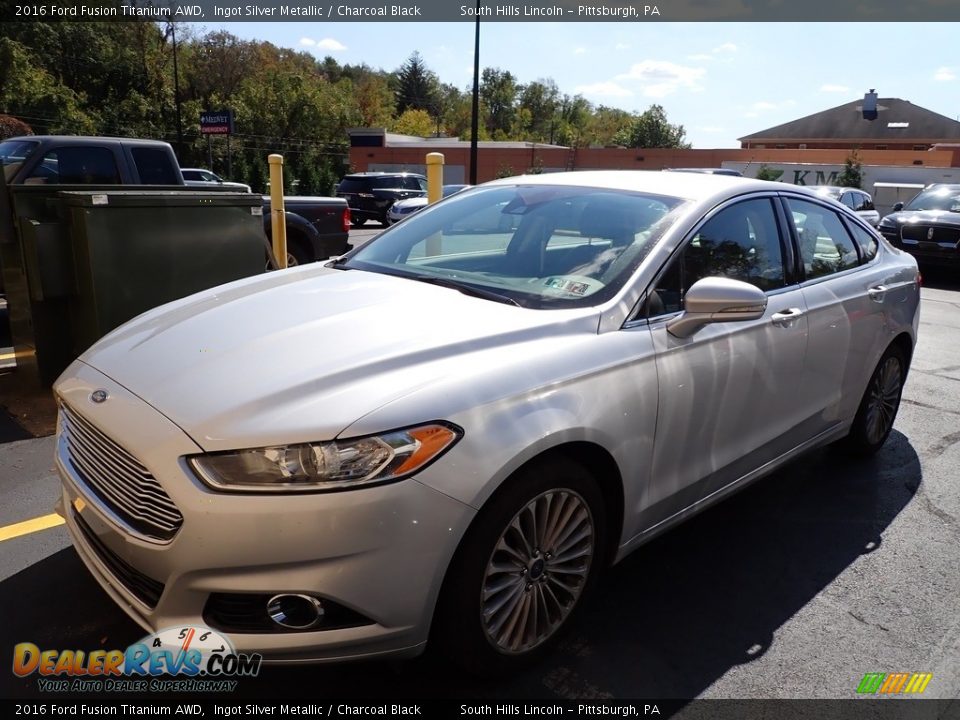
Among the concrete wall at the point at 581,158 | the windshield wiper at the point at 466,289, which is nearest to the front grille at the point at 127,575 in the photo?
the windshield wiper at the point at 466,289

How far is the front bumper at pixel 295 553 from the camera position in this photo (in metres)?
2.02

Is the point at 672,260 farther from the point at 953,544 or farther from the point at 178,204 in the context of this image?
the point at 178,204

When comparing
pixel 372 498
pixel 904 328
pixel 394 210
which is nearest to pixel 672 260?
pixel 372 498

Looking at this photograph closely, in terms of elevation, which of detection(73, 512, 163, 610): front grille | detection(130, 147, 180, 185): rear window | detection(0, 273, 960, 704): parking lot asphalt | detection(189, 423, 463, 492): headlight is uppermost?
detection(130, 147, 180, 185): rear window

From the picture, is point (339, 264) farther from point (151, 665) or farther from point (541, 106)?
point (541, 106)

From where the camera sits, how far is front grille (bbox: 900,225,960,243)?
13.3 meters

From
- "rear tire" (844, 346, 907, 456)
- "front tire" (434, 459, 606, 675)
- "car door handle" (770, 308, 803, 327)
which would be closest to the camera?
"front tire" (434, 459, 606, 675)

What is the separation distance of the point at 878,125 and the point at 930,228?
201ft

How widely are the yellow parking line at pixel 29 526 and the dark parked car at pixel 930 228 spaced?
14119mm

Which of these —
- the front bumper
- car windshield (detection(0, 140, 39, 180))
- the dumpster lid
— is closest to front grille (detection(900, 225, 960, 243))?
the dumpster lid

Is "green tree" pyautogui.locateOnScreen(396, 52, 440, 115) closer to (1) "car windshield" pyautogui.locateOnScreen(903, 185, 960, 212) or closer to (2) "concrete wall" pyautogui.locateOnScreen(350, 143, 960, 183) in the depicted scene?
(2) "concrete wall" pyautogui.locateOnScreen(350, 143, 960, 183)

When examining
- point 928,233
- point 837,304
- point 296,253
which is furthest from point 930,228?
point 837,304

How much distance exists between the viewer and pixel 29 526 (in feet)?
11.6

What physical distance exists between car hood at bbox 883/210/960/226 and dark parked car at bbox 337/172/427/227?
12.7 m
